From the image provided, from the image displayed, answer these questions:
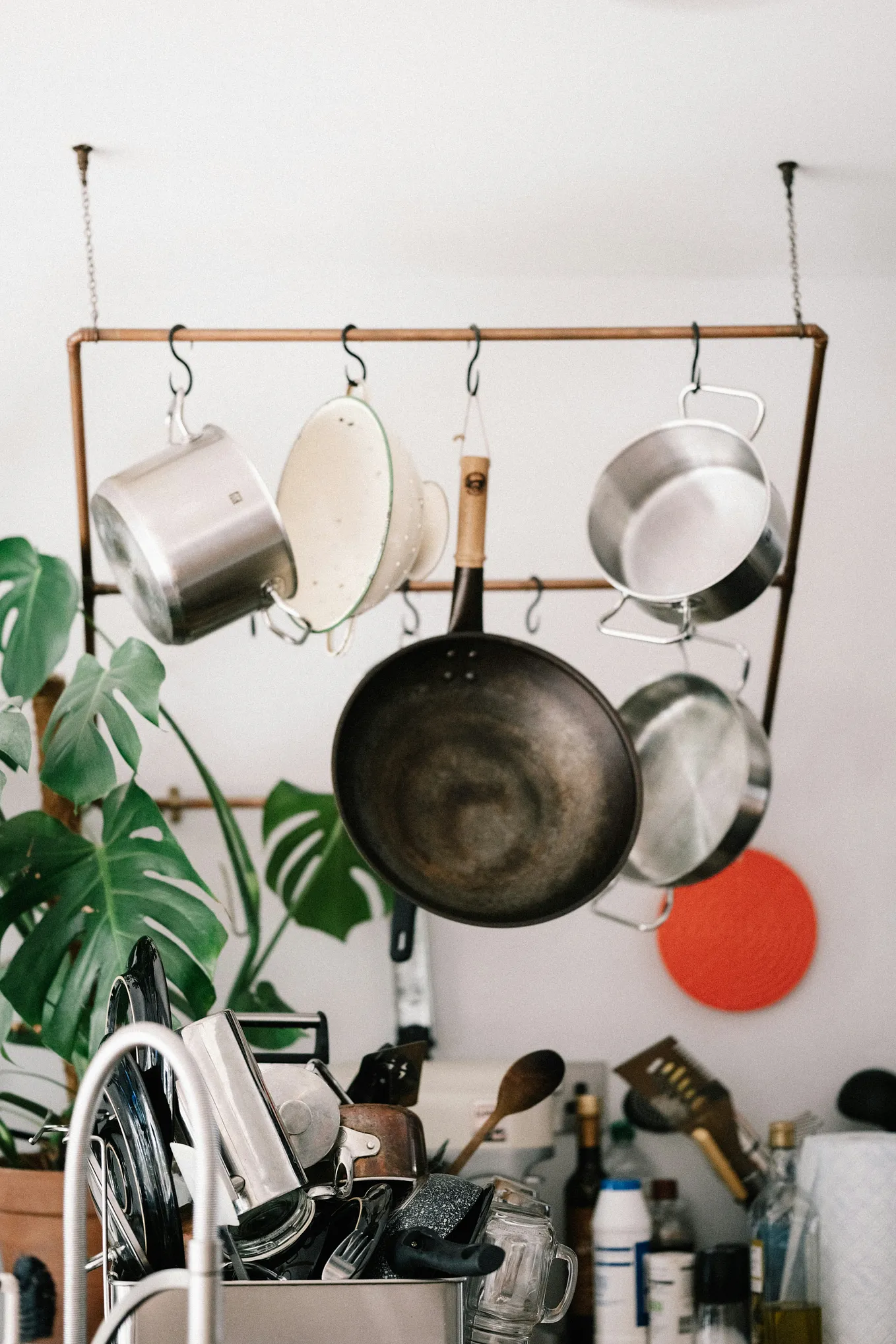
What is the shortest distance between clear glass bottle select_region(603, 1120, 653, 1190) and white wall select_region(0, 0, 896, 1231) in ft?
0.38

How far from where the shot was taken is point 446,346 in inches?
78.7

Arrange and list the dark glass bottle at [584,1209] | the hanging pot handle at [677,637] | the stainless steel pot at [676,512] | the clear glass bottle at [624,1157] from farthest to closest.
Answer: the clear glass bottle at [624,1157] → the dark glass bottle at [584,1209] → the stainless steel pot at [676,512] → the hanging pot handle at [677,637]

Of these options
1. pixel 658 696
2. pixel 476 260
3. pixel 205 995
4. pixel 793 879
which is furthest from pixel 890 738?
pixel 205 995

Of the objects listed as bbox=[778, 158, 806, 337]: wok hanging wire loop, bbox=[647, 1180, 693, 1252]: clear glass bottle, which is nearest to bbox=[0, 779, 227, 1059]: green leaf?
bbox=[647, 1180, 693, 1252]: clear glass bottle

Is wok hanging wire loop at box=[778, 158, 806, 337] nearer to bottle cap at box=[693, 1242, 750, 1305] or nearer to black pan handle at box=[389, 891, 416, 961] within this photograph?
black pan handle at box=[389, 891, 416, 961]

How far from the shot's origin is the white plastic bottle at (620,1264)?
63.1 inches

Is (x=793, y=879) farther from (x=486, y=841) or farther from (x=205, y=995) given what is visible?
(x=205, y=995)

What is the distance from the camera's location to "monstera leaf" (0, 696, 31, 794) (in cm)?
133

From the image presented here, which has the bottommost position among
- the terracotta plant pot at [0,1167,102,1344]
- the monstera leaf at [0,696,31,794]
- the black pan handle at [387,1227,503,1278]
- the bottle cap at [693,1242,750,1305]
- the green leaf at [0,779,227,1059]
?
the bottle cap at [693,1242,750,1305]

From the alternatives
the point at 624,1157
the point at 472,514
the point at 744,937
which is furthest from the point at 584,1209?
the point at 472,514

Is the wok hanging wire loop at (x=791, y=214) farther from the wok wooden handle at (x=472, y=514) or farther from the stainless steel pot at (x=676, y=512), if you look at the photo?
the wok wooden handle at (x=472, y=514)

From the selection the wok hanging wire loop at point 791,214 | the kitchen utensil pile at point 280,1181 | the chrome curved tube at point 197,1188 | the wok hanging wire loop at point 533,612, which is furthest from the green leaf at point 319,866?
the chrome curved tube at point 197,1188

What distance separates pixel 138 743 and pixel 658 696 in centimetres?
67

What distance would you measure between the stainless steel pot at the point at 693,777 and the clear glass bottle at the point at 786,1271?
0.41 m
